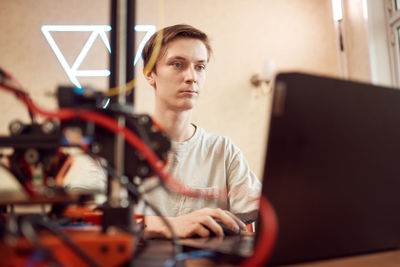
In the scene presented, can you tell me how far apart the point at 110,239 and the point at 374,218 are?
42cm

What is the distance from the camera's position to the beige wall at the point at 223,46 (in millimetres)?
2609

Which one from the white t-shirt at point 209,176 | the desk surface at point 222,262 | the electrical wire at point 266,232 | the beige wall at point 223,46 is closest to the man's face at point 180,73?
the white t-shirt at point 209,176

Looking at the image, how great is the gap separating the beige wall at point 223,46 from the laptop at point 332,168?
2.05 m

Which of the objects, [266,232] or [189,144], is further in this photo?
[189,144]

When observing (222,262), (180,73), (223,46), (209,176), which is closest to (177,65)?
(180,73)

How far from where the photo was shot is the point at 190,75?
1414mm

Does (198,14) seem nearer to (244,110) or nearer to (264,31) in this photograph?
(264,31)

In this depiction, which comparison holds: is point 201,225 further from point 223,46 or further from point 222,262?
point 223,46

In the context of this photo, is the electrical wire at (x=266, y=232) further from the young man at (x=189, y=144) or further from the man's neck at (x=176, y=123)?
the man's neck at (x=176, y=123)

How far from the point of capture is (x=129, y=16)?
0.56 metres

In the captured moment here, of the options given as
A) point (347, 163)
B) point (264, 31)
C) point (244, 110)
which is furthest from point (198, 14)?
point (347, 163)

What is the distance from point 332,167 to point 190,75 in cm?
103

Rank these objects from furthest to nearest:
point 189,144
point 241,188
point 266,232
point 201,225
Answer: point 189,144, point 241,188, point 201,225, point 266,232

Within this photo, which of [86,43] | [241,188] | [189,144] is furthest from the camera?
[86,43]
